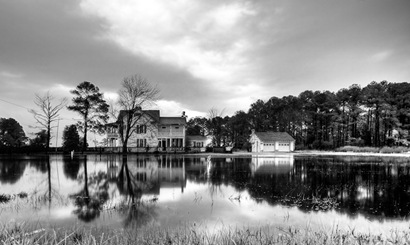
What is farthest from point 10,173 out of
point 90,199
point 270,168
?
point 270,168

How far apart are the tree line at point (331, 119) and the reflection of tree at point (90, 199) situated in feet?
171

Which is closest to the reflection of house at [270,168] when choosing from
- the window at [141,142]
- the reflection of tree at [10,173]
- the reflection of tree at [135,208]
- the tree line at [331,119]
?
the reflection of tree at [135,208]

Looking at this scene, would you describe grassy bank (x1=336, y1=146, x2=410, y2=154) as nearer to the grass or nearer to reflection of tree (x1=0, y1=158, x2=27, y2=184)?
the grass

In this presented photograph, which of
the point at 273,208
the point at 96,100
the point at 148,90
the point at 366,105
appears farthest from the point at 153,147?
the point at 366,105

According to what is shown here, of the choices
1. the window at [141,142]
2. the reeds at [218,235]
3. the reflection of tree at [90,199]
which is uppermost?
the window at [141,142]

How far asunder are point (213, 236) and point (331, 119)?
71.0m

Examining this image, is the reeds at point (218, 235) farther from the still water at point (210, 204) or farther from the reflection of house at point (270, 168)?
the reflection of house at point (270, 168)

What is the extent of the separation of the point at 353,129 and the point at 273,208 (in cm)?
6833

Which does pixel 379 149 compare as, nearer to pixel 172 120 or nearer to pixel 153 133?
pixel 172 120

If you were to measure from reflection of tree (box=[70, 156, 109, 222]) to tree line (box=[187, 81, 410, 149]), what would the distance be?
52.1m

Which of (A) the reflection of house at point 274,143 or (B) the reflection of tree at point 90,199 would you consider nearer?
(B) the reflection of tree at point 90,199

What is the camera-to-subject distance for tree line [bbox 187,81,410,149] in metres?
55.9

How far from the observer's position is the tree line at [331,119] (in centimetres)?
5594

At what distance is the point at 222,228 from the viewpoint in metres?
6.79
